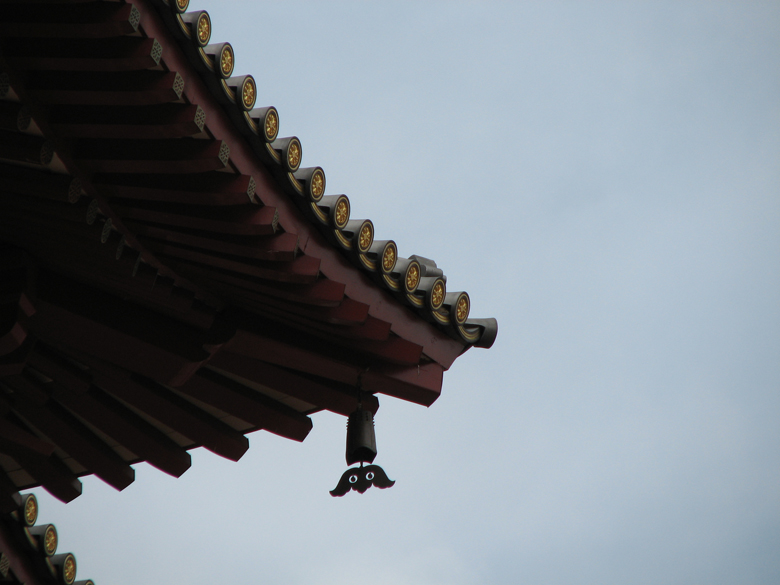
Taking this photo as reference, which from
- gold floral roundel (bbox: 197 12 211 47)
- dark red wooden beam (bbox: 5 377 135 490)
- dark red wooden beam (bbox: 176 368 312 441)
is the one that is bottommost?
dark red wooden beam (bbox: 5 377 135 490)

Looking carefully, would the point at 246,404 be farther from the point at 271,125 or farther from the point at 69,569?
the point at 271,125

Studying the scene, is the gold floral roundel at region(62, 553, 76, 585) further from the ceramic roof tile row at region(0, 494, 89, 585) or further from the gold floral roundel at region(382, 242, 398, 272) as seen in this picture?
the gold floral roundel at region(382, 242, 398, 272)

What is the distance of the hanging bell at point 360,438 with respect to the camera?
5125 millimetres

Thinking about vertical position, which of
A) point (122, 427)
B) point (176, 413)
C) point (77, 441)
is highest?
point (176, 413)

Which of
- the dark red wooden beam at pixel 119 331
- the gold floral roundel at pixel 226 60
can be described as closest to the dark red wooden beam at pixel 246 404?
the dark red wooden beam at pixel 119 331

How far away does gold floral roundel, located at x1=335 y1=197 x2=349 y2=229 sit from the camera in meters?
4.60

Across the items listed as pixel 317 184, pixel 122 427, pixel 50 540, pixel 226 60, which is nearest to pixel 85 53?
pixel 226 60

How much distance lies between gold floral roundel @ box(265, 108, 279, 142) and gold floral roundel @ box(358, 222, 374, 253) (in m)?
0.77

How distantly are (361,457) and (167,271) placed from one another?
4.97 feet

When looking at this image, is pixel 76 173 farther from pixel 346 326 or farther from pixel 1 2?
pixel 346 326

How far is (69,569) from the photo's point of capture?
6262 millimetres

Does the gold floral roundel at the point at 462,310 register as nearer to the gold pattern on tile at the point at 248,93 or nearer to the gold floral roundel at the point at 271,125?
the gold floral roundel at the point at 271,125

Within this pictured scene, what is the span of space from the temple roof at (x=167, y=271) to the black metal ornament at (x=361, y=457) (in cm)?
21

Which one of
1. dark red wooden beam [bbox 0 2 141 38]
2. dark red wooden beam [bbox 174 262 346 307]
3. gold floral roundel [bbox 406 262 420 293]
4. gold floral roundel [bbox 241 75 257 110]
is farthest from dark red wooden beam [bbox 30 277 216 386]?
dark red wooden beam [bbox 0 2 141 38]
